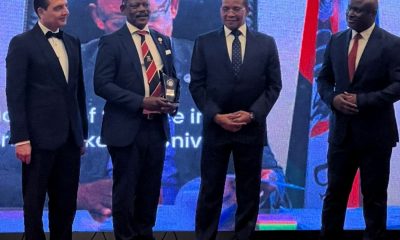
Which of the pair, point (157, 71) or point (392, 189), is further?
point (392, 189)

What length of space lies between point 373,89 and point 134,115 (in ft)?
4.79

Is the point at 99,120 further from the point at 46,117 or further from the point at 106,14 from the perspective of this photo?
the point at 46,117

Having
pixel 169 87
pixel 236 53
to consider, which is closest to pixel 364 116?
pixel 236 53

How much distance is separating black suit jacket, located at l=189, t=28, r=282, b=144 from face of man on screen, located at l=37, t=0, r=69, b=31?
852 mm

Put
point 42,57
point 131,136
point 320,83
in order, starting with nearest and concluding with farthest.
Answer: point 42,57, point 131,136, point 320,83

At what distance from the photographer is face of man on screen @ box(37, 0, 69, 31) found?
136 inches

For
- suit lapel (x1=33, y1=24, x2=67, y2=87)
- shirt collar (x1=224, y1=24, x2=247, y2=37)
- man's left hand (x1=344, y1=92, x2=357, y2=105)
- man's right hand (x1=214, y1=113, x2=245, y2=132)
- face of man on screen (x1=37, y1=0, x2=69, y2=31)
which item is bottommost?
man's right hand (x1=214, y1=113, x2=245, y2=132)

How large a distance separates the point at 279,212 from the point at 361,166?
1020mm

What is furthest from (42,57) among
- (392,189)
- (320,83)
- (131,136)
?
Result: (392,189)

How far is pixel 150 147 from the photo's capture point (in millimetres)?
3691

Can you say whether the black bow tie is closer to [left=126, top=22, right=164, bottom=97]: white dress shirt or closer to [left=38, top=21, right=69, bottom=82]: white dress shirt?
[left=38, top=21, right=69, bottom=82]: white dress shirt

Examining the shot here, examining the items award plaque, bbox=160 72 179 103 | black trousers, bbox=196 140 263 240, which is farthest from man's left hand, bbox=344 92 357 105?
award plaque, bbox=160 72 179 103

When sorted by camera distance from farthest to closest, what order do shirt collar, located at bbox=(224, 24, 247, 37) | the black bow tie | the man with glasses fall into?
the man with glasses → shirt collar, located at bbox=(224, 24, 247, 37) → the black bow tie

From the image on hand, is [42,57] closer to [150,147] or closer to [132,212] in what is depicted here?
[150,147]
